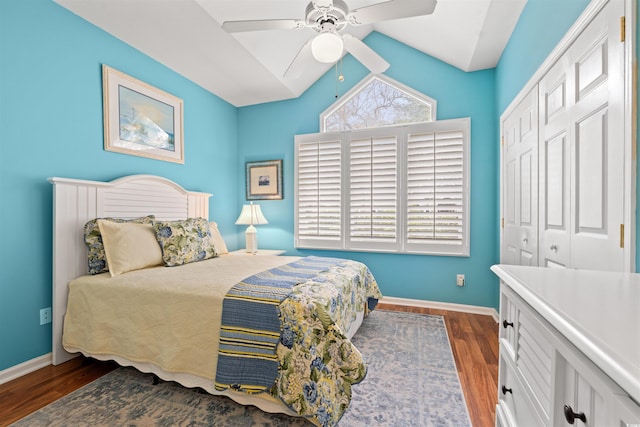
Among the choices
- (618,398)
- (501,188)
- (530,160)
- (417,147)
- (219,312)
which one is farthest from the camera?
(417,147)

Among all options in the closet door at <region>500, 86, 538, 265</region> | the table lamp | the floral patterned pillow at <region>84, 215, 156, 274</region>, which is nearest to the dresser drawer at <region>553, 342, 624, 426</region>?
the closet door at <region>500, 86, 538, 265</region>

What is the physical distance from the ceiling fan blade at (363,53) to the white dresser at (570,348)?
1873 mm

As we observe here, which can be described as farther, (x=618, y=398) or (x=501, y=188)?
(x=501, y=188)

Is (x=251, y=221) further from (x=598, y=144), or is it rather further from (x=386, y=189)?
(x=598, y=144)

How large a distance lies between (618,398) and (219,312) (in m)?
1.63

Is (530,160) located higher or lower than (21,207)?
higher

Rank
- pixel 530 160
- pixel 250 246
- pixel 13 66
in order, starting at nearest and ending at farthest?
pixel 13 66
pixel 530 160
pixel 250 246

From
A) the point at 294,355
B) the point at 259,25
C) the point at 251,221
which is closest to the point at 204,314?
the point at 294,355

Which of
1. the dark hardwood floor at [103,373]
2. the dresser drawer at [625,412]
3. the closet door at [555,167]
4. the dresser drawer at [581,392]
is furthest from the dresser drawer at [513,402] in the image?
the closet door at [555,167]

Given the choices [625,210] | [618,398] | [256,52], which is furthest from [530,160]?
[256,52]

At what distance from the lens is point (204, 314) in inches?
67.7

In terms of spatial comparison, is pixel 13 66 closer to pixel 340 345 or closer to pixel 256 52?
pixel 256 52

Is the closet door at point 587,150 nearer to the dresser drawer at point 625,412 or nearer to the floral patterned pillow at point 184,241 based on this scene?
the dresser drawer at point 625,412

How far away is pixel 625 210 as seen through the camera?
3.77ft
